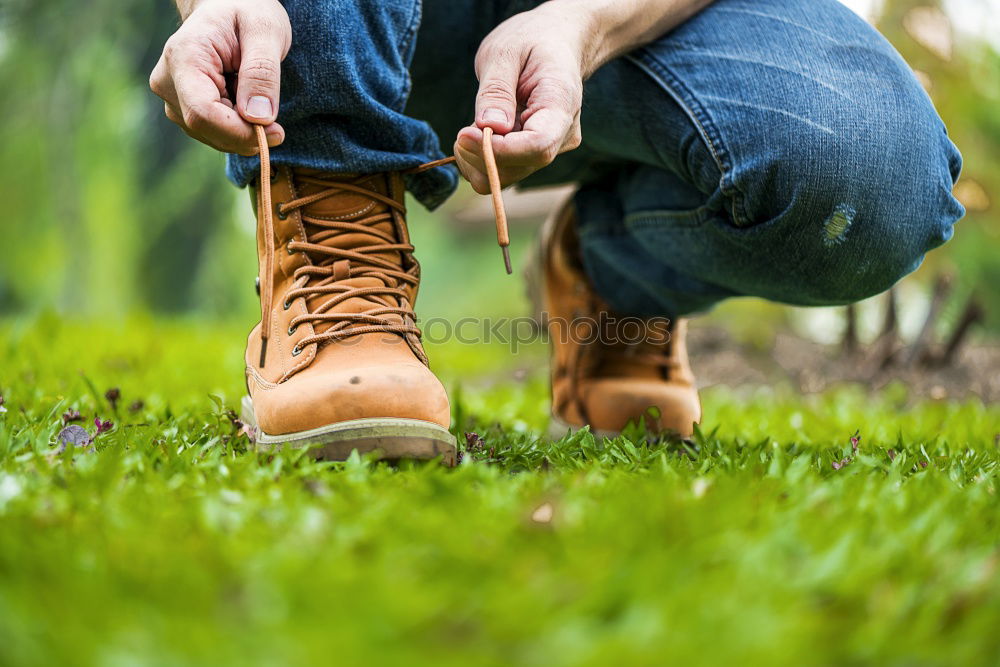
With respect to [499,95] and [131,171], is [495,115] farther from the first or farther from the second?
[131,171]

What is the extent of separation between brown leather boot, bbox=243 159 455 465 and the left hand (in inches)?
8.5

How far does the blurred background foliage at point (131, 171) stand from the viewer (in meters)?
3.69

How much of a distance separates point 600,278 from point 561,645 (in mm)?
1280

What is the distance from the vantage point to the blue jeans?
3.95 feet

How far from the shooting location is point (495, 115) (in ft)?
3.49

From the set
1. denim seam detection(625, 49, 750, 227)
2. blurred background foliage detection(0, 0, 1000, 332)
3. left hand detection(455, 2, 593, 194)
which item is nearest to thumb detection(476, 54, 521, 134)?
left hand detection(455, 2, 593, 194)

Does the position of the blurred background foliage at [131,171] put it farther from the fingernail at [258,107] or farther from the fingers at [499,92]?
the fingernail at [258,107]

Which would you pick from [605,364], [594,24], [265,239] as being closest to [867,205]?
[594,24]

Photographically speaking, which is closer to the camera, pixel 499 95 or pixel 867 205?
pixel 499 95

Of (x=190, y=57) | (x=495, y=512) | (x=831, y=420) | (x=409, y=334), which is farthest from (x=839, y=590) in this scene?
(x=831, y=420)

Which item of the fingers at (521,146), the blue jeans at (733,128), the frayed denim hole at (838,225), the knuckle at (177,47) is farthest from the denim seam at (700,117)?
the knuckle at (177,47)

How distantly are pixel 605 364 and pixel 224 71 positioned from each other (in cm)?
98

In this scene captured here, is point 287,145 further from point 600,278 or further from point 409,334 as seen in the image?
point 600,278

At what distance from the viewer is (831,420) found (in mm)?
2080
